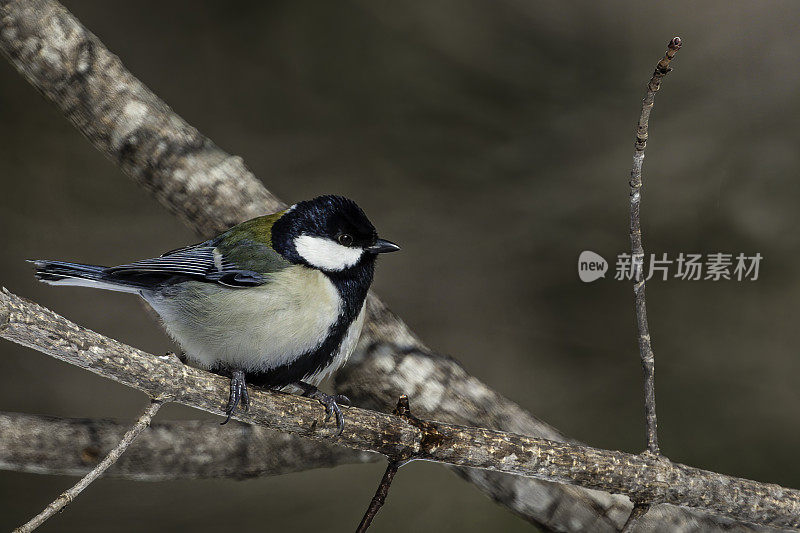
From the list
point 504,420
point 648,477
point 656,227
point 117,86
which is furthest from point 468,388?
point 117,86

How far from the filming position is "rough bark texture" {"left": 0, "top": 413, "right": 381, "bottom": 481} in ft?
4.90

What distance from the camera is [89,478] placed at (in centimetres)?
102

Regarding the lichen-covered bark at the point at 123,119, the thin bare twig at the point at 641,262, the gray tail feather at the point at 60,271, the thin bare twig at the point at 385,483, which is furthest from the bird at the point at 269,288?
the thin bare twig at the point at 641,262

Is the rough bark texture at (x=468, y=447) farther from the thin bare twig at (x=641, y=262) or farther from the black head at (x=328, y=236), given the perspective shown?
the black head at (x=328, y=236)

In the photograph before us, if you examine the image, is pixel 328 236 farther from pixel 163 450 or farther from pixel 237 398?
pixel 163 450

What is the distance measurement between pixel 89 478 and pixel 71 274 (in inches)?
14.7

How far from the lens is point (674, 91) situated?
201 centimetres

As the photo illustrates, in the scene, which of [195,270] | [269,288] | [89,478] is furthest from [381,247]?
[89,478]

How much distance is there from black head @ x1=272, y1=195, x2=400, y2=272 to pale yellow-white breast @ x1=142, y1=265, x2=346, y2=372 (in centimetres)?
3

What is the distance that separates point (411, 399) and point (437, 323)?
580 mm

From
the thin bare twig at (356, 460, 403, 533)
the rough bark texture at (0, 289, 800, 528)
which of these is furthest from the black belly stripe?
the thin bare twig at (356, 460, 403, 533)

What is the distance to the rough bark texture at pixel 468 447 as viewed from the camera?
41.9 inches

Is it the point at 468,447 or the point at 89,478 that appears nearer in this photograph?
the point at 89,478

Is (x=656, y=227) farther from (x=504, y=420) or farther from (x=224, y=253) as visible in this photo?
(x=224, y=253)
